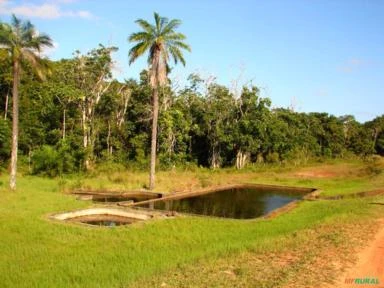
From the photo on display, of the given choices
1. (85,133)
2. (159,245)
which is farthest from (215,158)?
(159,245)

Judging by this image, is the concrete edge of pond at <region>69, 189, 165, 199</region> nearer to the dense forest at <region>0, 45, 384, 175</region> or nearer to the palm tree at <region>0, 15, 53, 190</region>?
the palm tree at <region>0, 15, 53, 190</region>

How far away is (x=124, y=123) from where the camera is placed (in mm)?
35062

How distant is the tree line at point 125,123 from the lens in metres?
30.2

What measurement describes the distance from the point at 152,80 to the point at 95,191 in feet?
20.8

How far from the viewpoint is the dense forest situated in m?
30.3

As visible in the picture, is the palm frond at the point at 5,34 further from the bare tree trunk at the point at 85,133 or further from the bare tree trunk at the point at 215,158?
the bare tree trunk at the point at 215,158

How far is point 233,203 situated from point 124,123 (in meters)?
17.6

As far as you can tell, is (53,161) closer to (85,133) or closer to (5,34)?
(85,133)

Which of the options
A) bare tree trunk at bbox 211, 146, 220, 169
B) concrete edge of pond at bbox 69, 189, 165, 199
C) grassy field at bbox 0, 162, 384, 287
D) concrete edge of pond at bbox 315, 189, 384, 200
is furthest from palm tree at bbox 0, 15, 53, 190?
bare tree trunk at bbox 211, 146, 220, 169

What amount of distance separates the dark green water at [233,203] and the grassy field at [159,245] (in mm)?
1986

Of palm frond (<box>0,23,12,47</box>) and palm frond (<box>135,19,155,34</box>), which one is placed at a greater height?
palm frond (<box>135,19,155,34</box>)

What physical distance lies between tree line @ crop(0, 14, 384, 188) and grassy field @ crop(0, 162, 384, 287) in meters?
12.6

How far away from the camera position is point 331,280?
23.8 feet

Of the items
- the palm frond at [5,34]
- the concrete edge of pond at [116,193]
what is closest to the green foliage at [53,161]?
the concrete edge of pond at [116,193]
